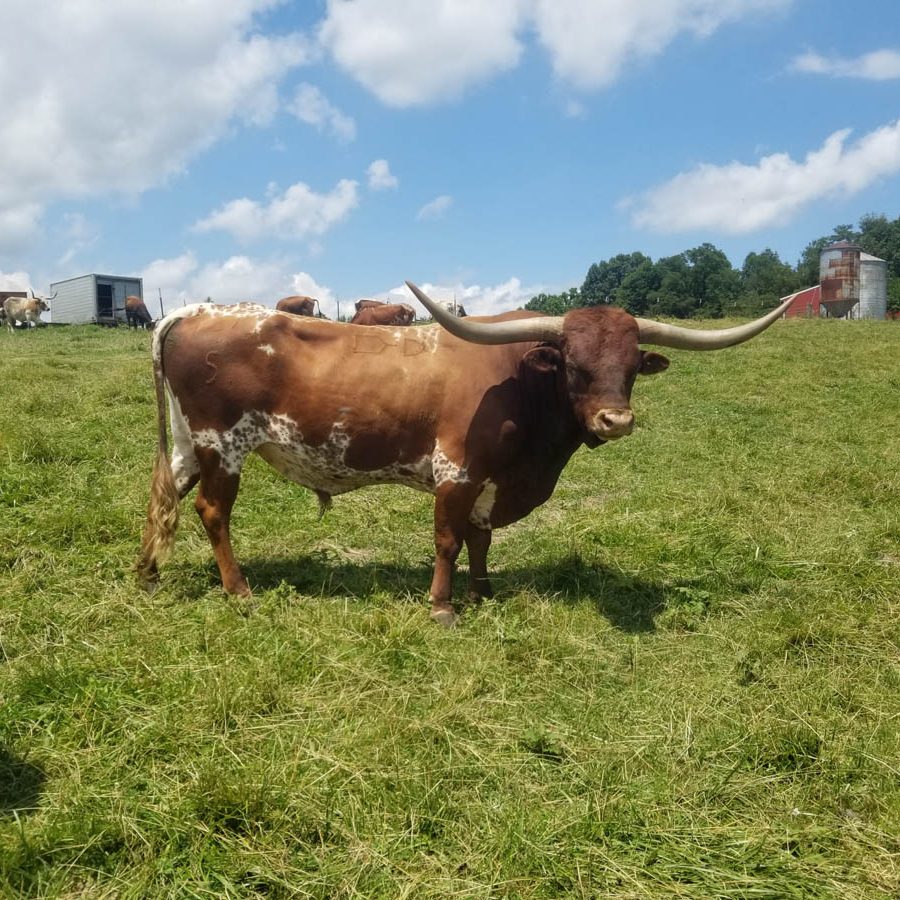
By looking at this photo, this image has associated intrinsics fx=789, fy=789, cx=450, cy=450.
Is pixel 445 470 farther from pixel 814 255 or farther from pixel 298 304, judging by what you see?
pixel 814 255

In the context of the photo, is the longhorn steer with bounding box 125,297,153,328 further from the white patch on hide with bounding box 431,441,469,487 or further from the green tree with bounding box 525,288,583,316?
the green tree with bounding box 525,288,583,316

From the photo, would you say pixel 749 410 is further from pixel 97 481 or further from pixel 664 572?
pixel 97 481

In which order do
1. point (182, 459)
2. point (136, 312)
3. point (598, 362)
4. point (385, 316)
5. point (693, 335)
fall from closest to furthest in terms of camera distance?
point (598, 362) → point (693, 335) → point (182, 459) → point (385, 316) → point (136, 312)

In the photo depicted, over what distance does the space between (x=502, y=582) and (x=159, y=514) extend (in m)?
2.43

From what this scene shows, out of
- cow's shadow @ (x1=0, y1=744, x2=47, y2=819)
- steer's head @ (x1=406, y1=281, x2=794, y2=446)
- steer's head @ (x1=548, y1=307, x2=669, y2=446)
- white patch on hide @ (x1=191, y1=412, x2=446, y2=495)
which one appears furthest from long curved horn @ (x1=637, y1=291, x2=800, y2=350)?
cow's shadow @ (x1=0, y1=744, x2=47, y2=819)

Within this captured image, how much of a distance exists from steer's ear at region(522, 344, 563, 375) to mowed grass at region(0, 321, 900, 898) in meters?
1.53

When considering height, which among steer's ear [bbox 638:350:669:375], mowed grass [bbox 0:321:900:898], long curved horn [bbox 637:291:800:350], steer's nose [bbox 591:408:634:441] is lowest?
mowed grass [bbox 0:321:900:898]

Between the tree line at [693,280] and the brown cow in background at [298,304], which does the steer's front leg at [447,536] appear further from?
the tree line at [693,280]

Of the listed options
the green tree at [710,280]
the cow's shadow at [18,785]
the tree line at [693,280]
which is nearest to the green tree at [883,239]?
the tree line at [693,280]

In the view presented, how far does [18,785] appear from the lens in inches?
119

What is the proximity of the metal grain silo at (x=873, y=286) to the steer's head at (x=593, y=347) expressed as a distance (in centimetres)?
4250

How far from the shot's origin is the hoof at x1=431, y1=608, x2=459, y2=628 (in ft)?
16.3

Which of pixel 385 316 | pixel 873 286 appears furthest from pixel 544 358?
pixel 873 286

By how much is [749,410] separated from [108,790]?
1137cm
